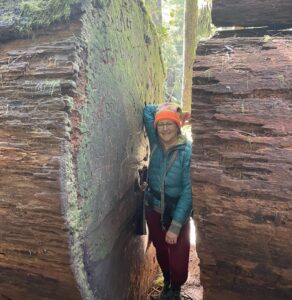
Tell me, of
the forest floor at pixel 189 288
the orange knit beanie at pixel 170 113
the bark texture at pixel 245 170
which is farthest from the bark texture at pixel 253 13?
the forest floor at pixel 189 288

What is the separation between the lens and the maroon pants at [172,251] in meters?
3.58

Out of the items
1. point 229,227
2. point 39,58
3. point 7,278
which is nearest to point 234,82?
point 229,227

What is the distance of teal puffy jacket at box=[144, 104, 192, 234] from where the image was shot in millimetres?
3256

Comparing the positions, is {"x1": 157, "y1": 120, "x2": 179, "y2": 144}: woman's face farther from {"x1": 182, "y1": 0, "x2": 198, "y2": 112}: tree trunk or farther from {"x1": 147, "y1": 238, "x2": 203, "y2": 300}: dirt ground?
{"x1": 182, "y1": 0, "x2": 198, "y2": 112}: tree trunk

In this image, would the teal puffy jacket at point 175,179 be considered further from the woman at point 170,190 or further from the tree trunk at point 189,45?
the tree trunk at point 189,45

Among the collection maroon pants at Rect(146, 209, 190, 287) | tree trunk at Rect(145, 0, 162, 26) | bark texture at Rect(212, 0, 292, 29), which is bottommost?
maroon pants at Rect(146, 209, 190, 287)

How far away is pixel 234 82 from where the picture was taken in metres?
2.43

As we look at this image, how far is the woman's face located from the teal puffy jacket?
2.9 inches

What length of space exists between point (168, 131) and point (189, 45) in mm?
3691

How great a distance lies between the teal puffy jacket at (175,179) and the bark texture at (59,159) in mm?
505

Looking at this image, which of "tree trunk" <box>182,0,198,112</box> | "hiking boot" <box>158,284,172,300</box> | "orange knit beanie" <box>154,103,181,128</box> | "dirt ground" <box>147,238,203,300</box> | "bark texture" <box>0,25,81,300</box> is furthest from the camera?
"tree trunk" <box>182,0,198,112</box>

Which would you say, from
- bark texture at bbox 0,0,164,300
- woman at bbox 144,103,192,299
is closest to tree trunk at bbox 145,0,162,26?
woman at bbox 144,103,192,299

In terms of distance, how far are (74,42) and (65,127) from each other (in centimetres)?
61

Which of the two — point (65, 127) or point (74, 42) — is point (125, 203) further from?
point (74, 42)
